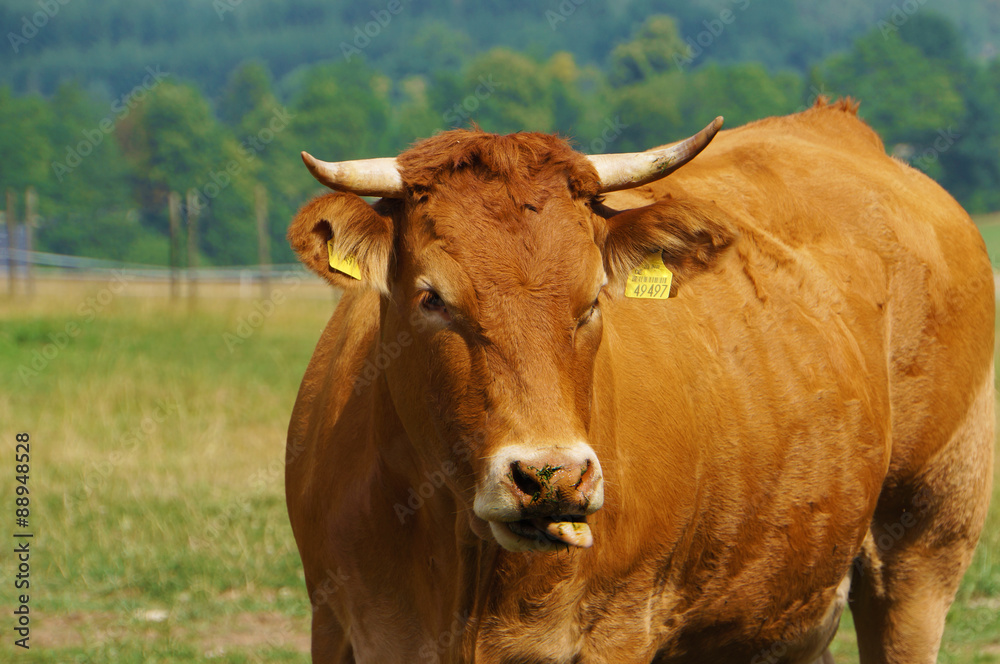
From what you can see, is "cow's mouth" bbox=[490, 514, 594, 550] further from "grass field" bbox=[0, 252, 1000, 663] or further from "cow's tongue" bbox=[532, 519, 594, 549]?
"grass field" bbox=[0, 252, 1000, 663]

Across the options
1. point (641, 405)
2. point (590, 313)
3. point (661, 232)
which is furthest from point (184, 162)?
point (590, 313)

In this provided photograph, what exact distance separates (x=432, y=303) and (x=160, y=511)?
5.59m

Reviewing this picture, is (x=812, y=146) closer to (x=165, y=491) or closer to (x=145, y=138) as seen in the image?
(x=165, y=491)

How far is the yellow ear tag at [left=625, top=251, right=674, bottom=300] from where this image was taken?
355cm

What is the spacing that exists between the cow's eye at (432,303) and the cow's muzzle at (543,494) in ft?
1.60

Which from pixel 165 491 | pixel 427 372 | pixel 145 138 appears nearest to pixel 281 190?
pixel 145 138

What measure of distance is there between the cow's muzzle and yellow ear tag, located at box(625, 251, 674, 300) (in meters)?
0.95

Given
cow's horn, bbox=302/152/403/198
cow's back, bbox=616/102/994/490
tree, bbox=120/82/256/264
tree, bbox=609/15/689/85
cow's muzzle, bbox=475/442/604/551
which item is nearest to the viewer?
cow's muzzle, bbox=475/442/604/551

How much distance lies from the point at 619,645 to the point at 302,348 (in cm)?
1260

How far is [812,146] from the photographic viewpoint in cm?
507

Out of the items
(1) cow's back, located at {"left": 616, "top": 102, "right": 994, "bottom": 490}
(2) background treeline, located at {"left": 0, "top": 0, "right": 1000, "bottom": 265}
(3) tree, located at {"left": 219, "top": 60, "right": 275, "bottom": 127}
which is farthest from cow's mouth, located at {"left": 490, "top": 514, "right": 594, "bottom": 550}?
(3) tree, located at {"left": 219, "top": 60, "right": 275, "bottom": 127}

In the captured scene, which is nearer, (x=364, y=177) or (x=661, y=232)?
(x=364, y=177)

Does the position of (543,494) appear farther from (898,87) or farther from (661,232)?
(898,87)

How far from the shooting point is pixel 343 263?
3.20 metres
